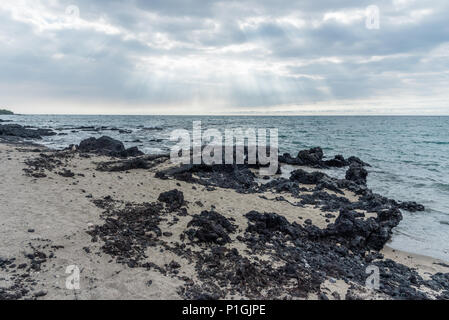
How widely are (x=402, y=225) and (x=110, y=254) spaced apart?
458 inches

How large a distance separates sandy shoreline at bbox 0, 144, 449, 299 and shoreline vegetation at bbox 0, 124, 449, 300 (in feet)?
0.10

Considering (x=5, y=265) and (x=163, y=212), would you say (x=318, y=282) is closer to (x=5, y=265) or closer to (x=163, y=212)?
(x=163, y=212)

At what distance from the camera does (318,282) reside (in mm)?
6691

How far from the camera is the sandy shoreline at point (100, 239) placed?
235 inches

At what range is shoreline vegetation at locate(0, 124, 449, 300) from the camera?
618 centimetres

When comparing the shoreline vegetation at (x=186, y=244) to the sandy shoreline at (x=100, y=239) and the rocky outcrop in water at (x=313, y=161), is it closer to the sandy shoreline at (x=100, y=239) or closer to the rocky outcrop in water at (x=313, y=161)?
the sandy shoreline at (x=100, y=239)

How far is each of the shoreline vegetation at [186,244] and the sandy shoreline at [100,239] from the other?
32 millimetres

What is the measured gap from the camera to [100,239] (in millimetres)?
7820

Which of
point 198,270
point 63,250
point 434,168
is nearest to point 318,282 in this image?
point 198,270

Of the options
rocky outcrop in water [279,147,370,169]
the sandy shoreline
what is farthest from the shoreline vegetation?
rocky outcrop in water [279,147,370,169]

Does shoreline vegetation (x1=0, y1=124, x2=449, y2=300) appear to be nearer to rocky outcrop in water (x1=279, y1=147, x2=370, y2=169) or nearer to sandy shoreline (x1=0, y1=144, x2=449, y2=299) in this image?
sandy shoreline (x1=0, y1=144, x2=449, y2=299)
